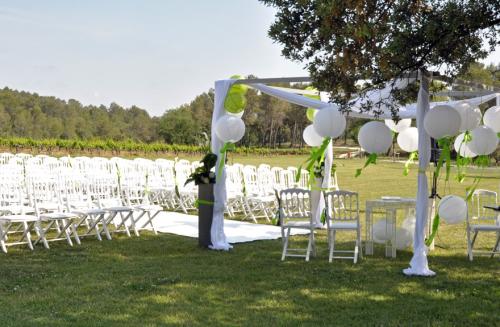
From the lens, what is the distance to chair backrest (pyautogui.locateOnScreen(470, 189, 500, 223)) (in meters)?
10.5

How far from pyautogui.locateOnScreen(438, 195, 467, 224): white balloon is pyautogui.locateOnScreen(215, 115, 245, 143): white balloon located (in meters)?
3.38

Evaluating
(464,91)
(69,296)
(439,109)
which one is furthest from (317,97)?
(69,296)

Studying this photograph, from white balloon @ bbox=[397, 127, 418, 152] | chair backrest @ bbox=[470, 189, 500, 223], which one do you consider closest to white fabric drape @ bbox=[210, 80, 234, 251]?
white balloon @ bbox=[397, 127, 418, 152]

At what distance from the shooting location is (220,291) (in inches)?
278

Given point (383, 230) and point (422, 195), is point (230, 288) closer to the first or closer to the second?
point (422, 195)

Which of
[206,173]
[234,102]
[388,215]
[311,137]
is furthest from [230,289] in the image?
[311,137]

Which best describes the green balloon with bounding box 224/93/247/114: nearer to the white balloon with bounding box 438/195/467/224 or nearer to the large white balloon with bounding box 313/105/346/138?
the large white balloon with bounding box 313/105/346/138

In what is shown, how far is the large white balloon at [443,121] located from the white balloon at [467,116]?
50 centimetres

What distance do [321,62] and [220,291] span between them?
2664 millimetres

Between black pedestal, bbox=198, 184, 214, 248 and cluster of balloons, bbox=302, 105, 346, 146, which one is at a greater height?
cluster of balloons, bbox=302, 105, 346, 146

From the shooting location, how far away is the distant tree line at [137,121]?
201 ft

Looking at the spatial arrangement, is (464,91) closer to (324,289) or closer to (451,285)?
(451,285)

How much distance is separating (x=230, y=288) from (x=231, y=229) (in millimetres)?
4895

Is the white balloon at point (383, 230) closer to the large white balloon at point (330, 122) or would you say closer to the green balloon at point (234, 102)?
the large white balloon at point (330, 122)
